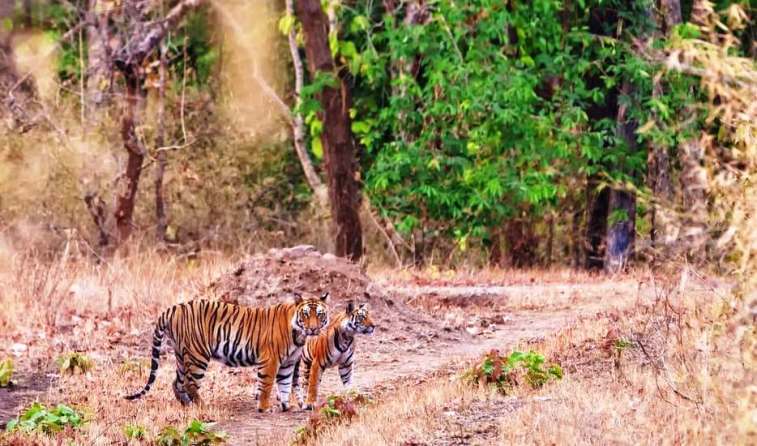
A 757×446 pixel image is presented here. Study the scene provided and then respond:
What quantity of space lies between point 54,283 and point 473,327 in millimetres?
5360

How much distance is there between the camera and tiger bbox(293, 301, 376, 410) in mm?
10703

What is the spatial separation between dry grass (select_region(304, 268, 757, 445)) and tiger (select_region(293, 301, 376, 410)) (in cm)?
67

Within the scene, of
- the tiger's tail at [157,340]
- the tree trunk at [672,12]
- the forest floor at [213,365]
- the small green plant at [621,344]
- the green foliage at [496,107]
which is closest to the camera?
the forest floor at [213,365]

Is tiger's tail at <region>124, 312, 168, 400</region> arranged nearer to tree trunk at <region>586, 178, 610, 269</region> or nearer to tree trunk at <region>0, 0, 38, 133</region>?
tree trunk at <region>0, 0, 38, 133</region>

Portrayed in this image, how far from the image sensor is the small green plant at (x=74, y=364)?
41.4ft

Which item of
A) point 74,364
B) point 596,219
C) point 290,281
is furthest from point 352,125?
point 74,364

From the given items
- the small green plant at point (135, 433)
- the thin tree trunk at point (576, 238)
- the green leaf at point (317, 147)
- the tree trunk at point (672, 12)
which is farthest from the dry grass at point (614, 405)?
the thin tree trunk at point (576, 238)

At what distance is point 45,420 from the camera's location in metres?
9.48

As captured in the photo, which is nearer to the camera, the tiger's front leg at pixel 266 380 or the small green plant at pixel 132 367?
the tiger's front leg at pixel 266 380

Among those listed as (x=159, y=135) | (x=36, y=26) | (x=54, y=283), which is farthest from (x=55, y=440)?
(x=36, y=26)

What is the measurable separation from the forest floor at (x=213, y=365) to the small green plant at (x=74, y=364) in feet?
0.35

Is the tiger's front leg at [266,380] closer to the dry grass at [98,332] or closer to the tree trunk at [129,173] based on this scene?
the dry grass at [98,332]

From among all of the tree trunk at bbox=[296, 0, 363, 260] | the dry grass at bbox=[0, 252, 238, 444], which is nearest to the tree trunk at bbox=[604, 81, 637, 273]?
the tree trunk at bbox=[296, 0, 363, 260]

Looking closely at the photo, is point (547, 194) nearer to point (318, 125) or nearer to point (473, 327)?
point (318, 125)
